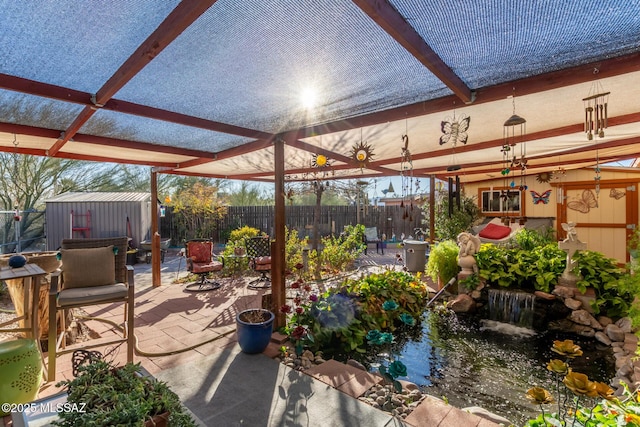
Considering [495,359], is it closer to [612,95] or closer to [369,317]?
[369,317]

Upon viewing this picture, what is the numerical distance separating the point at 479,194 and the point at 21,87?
1054 cm

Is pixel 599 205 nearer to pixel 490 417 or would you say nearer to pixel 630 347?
pixel 630 347

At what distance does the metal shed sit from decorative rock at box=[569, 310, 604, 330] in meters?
10.4

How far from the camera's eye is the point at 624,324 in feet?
12.5

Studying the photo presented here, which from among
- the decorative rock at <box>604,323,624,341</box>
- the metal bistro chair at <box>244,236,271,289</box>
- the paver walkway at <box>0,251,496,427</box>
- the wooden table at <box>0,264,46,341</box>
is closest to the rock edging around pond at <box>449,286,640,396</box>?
the decorative rock at <box>604,323,624,341</box>

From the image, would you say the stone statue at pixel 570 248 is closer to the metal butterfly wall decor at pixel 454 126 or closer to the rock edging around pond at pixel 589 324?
the rock edging around pond at pixel 589 324

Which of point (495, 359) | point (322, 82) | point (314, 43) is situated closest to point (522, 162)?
point (495, 359)

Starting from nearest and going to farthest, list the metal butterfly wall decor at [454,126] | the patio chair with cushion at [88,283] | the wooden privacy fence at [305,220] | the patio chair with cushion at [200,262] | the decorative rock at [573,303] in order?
the patio chair with cushion at [88,283] → the metal butterfly wall decor at [454,126] → the decorative rock at [573,303] → the patio chair with cushion at [200,262] → the wooden privacy fence at [305,220]

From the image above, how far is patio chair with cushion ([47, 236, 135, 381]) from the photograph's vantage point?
7.84ft

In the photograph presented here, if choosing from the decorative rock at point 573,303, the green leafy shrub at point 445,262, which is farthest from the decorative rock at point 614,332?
the green leafy shrub at point 445,262

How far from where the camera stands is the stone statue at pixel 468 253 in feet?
16.7

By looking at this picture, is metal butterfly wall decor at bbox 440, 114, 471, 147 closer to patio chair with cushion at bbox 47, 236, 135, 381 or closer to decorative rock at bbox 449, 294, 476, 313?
decorative rock at bbox 449, 294, 476, 313

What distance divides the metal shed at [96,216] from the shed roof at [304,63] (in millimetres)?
6928

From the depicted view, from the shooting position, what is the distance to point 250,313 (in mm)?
3209
